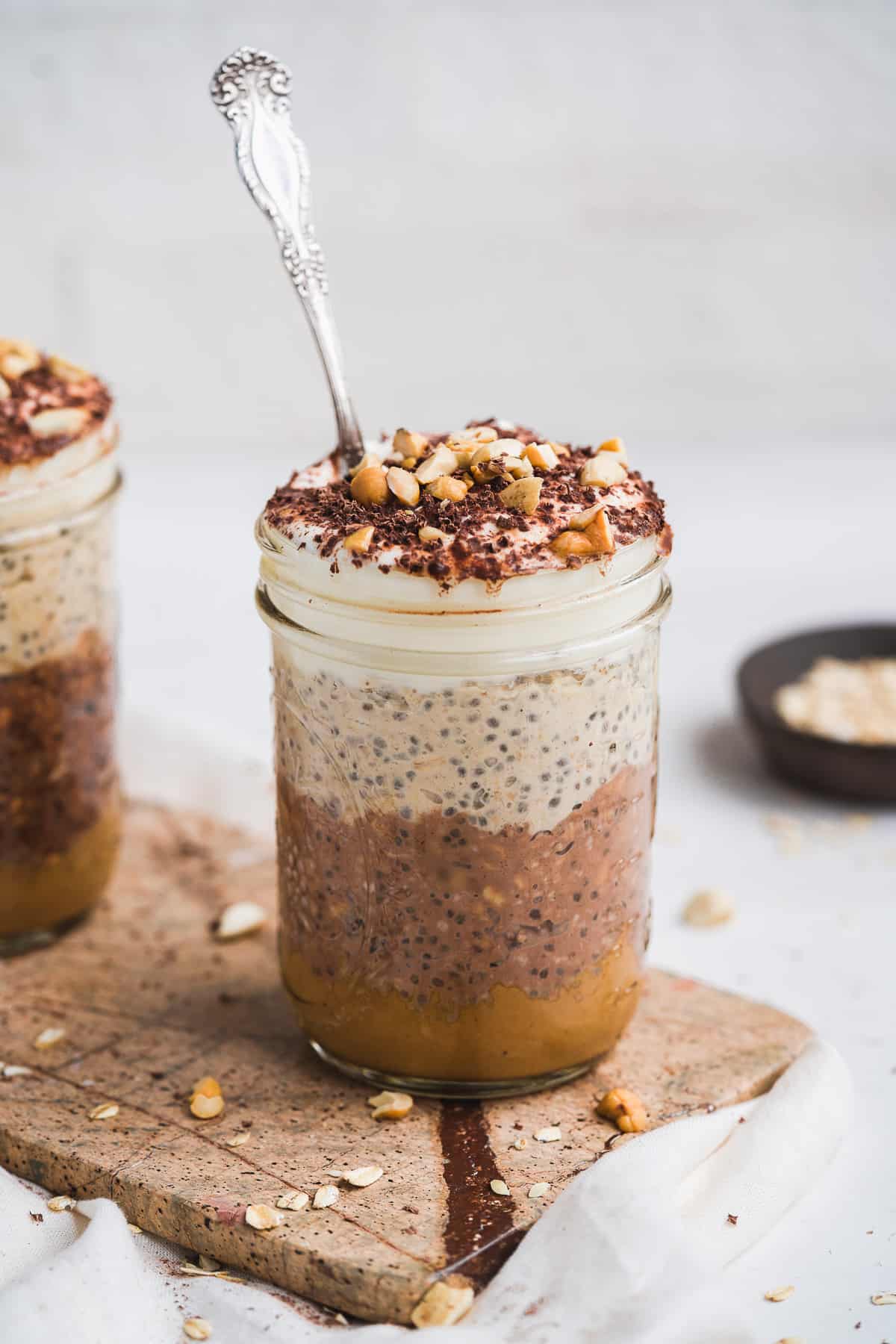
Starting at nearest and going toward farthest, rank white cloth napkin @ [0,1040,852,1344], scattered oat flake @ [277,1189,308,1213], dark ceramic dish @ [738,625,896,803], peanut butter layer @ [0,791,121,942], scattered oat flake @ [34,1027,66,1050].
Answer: white cloth napkin @ [0,1040,852,1344], scattered oat flake @ [277,1189,308,1213], scattered oat flake @ [34,1027,66,1050], peanut butter layer @ [0,791,121,942], dark ceramic dish @ [738,625,896,803]

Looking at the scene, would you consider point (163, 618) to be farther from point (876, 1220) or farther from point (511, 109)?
point (876, 1220)

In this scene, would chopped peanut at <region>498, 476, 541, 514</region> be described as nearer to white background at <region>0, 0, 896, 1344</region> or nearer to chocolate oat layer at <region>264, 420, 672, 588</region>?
chocolate oat layer at <region>264, 420, 672, 588</region>

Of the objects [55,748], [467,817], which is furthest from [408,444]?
[55,748]

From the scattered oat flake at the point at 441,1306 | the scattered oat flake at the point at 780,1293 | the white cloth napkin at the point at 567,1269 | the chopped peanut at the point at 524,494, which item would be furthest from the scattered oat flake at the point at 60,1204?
the chopped peanut at the point at 524,494

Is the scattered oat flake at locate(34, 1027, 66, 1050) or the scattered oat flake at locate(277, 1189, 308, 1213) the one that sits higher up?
the scattered oat flake at locate(277, 1189, 308, 1213)

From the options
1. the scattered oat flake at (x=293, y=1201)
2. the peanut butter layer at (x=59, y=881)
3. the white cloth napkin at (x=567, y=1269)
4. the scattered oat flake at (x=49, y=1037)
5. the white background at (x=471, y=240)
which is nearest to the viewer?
the white cloth napkin at (x=567, y=1269)

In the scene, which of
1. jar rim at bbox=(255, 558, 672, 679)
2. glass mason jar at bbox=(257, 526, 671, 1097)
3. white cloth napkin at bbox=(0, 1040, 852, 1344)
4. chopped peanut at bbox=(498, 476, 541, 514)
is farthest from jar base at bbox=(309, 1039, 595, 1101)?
chopped peanut at bbox=(498, 476, 541, 514)

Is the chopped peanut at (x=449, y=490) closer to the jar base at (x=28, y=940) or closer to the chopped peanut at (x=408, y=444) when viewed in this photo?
the chopped peanut at (x=408, y=444)
